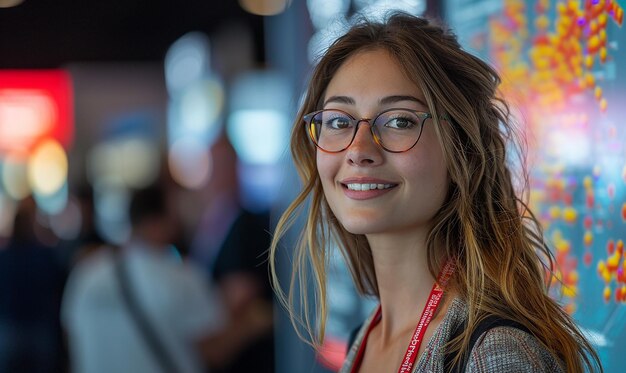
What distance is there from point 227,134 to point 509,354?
119 inches

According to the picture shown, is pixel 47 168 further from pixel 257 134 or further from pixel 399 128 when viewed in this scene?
pixel 399 128

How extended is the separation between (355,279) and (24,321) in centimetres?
402

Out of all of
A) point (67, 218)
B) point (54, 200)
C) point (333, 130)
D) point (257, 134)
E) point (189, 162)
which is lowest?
point (67, 218)

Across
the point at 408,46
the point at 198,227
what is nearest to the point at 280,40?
the point at 408,46

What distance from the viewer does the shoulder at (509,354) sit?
125cm

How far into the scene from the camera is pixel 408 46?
1587 millimetres

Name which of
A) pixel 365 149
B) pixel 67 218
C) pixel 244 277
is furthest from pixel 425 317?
pixel 67 218

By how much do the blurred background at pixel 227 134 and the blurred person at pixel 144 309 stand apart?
120 millimetres

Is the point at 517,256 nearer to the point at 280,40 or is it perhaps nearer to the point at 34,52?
the point at 280,40

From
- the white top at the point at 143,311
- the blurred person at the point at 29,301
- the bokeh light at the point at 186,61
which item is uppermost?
the bokeh light at the point at 186,61

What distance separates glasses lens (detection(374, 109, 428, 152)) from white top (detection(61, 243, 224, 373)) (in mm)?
2045

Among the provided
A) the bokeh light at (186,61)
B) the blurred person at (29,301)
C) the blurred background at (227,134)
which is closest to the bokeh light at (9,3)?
the blurred background at (227,134)

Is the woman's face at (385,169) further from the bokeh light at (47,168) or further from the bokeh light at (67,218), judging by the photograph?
the bokeh light at (47,168)

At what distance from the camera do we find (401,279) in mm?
1661
